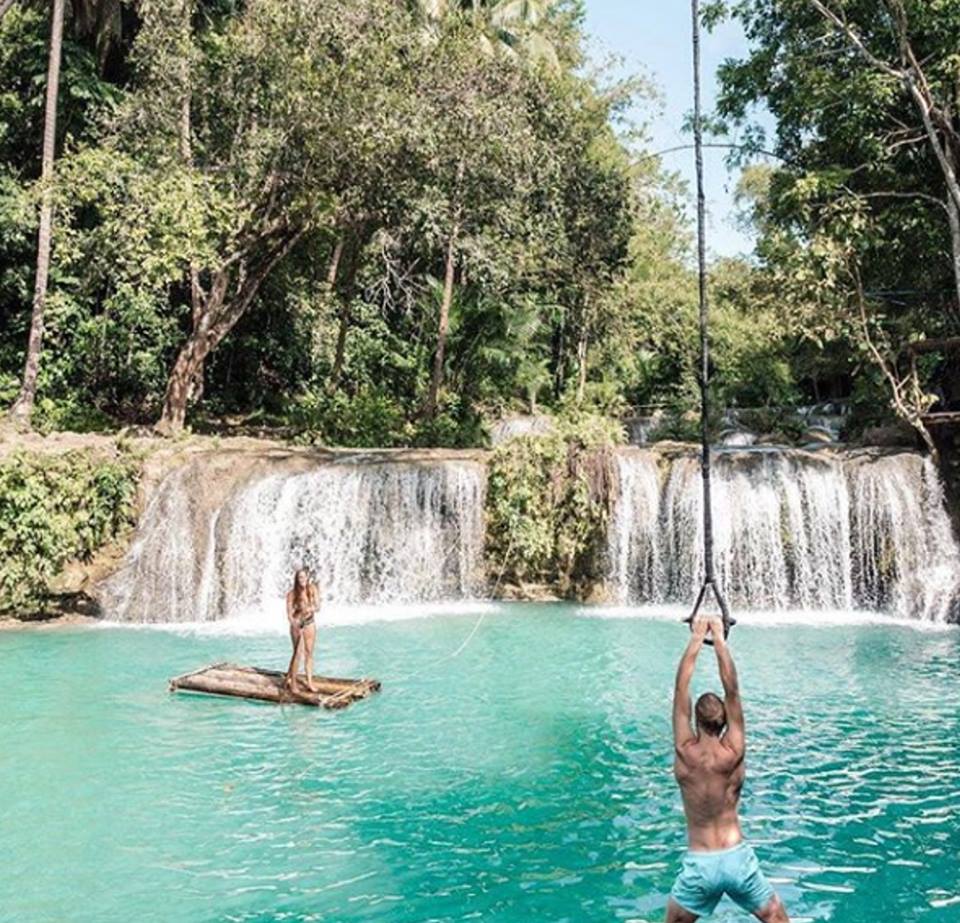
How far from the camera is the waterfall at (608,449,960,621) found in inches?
692

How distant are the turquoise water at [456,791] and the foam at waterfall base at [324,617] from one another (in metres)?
2.29

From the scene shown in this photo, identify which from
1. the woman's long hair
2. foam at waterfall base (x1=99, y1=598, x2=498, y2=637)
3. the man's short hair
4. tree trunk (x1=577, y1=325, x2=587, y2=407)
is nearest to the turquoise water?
the woman's long hair

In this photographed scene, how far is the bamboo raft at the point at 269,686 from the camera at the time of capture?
10.4 m

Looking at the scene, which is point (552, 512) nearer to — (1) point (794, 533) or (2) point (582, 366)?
(1) point (794, 533)

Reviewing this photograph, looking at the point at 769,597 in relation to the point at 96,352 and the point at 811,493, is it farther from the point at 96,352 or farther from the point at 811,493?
the point at 96,352

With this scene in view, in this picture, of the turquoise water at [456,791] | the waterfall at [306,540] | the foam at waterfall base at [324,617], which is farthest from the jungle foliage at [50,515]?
the turquoise water at [456,791]

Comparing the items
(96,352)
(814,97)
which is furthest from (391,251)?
(814,97)

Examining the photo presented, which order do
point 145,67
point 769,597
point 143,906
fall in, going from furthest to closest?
point 145,67
point 769,597
point 143,906

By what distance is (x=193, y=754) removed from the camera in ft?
29.5

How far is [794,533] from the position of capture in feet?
58.5

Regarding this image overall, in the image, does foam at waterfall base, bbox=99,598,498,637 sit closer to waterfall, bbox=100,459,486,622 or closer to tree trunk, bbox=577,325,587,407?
waterfall, bbox=100,459,486,622

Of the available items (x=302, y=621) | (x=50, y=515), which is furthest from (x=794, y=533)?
(x=50, y=515)

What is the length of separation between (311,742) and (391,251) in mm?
20625

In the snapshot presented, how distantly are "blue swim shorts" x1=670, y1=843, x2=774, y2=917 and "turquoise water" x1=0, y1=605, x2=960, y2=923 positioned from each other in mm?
1523
